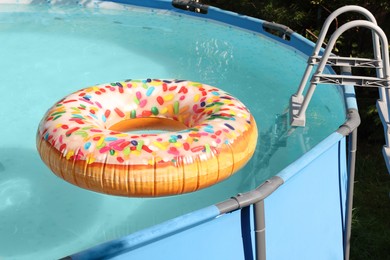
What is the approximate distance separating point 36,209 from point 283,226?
6.51 feet

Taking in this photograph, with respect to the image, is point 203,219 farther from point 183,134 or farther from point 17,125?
point 17,125

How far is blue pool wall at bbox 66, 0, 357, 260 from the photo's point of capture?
8.28 ft

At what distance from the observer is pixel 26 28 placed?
7.61 meters

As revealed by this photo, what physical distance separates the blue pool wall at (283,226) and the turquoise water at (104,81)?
77cm

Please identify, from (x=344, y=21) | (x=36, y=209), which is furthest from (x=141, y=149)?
(x=344, y=21)

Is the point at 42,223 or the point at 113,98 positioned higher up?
the point at 113,98

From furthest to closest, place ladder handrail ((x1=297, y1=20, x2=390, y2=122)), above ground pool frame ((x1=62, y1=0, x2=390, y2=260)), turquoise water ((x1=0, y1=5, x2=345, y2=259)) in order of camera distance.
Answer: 1. turquoise water ((x1=0, y1=5, x2=345, y2=259))
2. ladder handrail ((x1=297, y1=20, x2=390, y2=122))
3. above ground pool frame ((x1=62, y1=0, x2=390, y2=260))

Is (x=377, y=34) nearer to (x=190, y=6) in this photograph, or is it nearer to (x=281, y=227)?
(x=281, y=227)

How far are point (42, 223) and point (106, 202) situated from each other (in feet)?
1.62

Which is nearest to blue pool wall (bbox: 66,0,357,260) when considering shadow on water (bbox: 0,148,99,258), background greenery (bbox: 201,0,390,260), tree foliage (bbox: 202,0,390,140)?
background greenery (bbox: 201,0,390,260)

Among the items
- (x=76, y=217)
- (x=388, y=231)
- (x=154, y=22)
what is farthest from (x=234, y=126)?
(x=154, y=22)

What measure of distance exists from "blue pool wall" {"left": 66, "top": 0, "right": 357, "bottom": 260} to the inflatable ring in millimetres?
537

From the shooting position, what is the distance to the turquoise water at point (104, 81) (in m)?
4.04

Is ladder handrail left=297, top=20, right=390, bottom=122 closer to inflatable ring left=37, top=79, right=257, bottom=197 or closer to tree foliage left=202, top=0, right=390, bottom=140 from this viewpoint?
inflatable ring left=37, top=79, right=257, bottom=197
